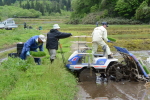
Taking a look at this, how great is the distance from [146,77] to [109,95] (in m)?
2.41

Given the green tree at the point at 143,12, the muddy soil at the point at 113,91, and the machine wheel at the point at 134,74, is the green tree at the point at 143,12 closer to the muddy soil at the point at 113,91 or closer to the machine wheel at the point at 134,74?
Result: the machine wheel at the point at 134,74

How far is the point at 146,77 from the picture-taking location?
33.3ft

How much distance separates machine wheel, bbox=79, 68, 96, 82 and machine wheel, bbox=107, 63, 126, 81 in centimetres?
66

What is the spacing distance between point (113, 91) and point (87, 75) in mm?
1494

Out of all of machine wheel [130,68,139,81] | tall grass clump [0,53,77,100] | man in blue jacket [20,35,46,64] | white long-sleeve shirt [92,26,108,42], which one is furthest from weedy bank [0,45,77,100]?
machine wheel [130,68,139,81]

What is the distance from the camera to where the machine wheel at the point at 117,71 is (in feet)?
33.3

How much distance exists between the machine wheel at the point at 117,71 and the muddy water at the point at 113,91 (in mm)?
260

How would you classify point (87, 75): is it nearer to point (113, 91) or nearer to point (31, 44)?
point (113, 91)

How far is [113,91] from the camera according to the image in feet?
29.3

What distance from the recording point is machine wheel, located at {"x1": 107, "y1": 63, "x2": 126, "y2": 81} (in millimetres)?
10156

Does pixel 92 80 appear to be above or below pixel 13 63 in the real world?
below

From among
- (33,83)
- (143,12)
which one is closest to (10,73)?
(33,83)

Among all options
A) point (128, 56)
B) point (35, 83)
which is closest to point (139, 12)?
point (128, 56)

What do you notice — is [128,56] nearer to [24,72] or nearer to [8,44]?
[24,72]
